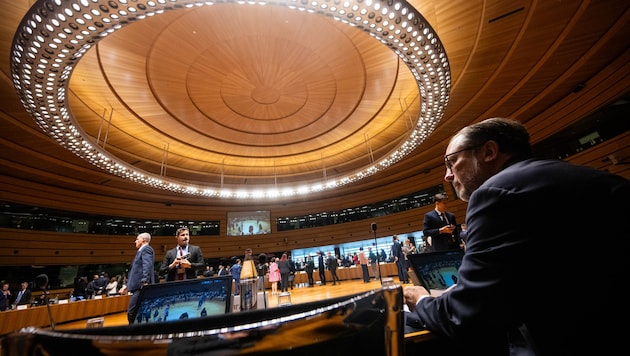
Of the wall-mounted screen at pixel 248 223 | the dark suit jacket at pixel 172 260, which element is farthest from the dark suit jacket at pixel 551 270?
the wall-mounted screen at pixel 248 223

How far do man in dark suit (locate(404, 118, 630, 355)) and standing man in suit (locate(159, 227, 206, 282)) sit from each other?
4.15m

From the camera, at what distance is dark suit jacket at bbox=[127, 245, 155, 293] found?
163 inches

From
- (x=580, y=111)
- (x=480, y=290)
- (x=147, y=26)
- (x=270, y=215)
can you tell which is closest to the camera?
(x=480, y=290)

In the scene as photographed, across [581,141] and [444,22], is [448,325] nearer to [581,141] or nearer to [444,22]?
[444,22]

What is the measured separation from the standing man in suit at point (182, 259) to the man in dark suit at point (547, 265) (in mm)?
4151

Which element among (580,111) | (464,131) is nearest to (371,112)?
(580,111)

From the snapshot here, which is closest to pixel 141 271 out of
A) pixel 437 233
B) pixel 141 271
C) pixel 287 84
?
pixel 141 271

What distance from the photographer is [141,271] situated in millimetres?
4230

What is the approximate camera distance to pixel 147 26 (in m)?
4.45

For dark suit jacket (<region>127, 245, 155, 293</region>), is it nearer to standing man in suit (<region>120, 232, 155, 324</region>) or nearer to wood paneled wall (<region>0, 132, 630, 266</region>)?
standing man in suit (<region>120, 232, 155, 324</region>)

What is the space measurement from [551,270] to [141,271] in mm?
5035

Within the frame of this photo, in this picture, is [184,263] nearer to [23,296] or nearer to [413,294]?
[413,294]

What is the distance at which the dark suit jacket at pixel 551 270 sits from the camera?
2.72ft

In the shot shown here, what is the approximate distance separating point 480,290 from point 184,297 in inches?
65.0
